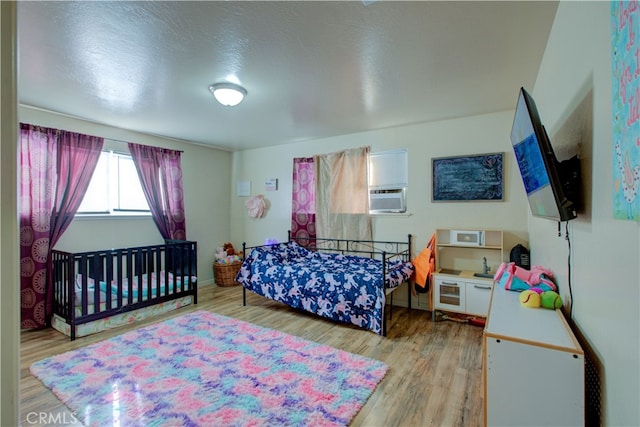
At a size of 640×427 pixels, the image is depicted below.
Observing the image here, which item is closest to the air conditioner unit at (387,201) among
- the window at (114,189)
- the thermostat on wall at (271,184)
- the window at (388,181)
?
the window at (388,181)

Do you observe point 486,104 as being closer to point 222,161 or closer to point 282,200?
point 282,200

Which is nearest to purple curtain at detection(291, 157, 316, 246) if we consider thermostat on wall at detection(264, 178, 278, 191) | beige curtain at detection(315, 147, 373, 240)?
beige curtain at detection(315, 147, 373, 240)

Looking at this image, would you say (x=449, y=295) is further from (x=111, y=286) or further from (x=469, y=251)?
(x=111, y=286)

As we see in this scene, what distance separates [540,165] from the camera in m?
1.30

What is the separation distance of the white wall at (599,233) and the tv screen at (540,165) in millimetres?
92

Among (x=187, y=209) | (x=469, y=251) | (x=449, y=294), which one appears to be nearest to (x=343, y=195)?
(x=469, y=251)

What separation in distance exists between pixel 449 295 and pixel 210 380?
2.47m

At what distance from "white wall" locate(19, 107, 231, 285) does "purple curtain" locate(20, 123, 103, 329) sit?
0.57 feet

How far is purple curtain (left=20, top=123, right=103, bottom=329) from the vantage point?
9.84 ft

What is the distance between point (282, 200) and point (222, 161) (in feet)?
4.58

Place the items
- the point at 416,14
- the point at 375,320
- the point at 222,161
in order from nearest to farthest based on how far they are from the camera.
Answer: the point at 416,14 < the point at 375,320 < the point at 222,161

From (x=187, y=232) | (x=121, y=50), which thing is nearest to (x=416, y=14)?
(x=121, y=50)

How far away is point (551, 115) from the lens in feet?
6.17

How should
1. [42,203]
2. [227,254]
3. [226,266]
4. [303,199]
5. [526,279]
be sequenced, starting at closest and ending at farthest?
[526,279]
[42,203]
[303,199]
[226,266]
[227,254]
